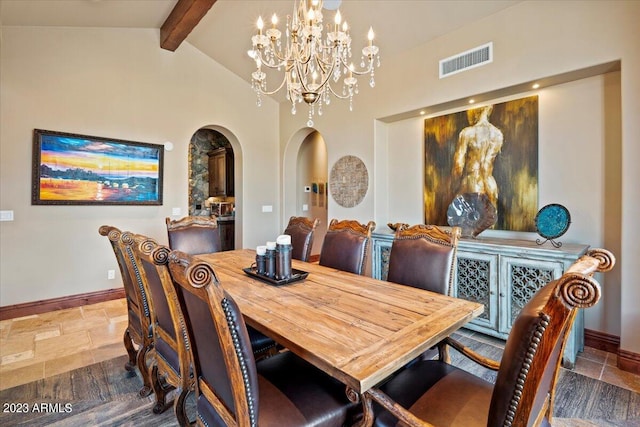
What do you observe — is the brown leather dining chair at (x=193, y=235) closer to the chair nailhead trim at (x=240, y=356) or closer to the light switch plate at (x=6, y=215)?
the light switch plate at (x=6, y=215)

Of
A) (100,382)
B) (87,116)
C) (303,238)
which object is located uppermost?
(87,116)

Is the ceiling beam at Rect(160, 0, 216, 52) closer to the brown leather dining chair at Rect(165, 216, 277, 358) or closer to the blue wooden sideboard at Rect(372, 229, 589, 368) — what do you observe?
the brown leather dining chair at Rect(165, 216, 277, 358)

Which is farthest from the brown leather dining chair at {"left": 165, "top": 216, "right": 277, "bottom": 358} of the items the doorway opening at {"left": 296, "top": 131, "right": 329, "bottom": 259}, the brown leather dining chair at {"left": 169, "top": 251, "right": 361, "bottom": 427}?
the doorway opening at {"left": 296, "top": 131, "right": 329, "bottom": 259}

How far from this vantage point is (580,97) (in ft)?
9.12

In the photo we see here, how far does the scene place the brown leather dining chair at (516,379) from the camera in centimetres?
76

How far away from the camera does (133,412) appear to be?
6.50 feet

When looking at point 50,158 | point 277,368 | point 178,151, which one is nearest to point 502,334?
point 277,368

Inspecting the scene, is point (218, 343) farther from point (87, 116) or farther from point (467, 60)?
point (87, 116)

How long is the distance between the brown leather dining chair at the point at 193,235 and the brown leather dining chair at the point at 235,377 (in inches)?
78.3

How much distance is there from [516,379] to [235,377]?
2.71 ft

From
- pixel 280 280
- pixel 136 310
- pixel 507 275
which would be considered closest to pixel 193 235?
pixel 136 310

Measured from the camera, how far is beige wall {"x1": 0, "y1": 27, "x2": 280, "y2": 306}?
11.4ft

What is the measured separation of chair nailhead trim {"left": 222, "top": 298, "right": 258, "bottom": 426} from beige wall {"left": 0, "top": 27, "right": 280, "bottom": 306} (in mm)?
3918

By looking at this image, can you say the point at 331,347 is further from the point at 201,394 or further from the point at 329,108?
the point at 329,108
